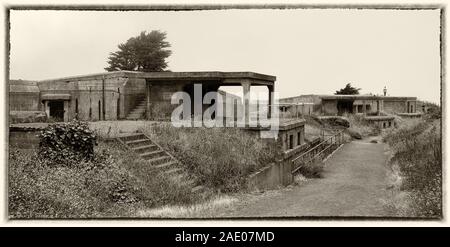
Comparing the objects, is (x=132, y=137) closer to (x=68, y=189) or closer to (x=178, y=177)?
(x=178, y=177)

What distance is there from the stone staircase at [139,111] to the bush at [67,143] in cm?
804

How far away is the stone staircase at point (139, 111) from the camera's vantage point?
742 inches

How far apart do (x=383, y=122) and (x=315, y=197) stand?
99.0 feet

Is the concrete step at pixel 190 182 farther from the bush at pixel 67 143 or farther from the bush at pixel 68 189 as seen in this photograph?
the bush at pixel 67 143

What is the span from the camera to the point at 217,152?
1302cm

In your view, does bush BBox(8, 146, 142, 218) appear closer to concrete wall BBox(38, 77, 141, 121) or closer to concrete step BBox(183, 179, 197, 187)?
concrete step BBox(183, 179, 197, 187)

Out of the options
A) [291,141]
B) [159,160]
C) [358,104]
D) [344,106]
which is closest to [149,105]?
[291,141]

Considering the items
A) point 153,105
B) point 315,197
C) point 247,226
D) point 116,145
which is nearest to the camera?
point 247,226

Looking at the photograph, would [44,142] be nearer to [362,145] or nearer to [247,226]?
[247,226]

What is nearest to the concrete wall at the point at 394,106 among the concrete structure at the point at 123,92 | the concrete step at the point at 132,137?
the concrete structure at the point at 123,92

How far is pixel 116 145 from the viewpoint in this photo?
1160 cm

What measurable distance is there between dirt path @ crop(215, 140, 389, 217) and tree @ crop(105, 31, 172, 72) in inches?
856

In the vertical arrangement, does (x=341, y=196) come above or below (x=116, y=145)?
below
